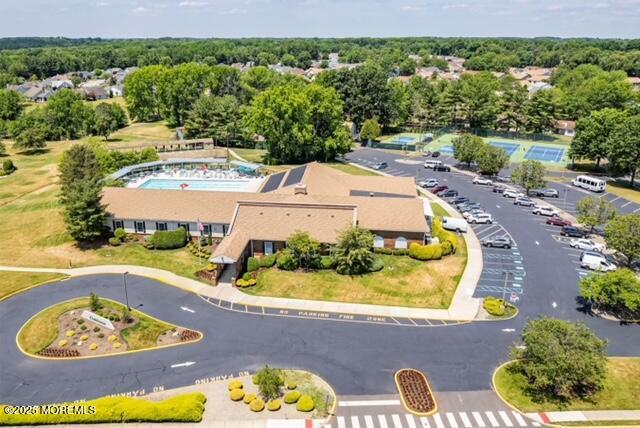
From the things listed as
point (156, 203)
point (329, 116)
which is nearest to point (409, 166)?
point (329, 116)

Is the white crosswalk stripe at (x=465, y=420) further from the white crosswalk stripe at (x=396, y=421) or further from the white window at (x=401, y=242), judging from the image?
the white window at (x=401, y=242)

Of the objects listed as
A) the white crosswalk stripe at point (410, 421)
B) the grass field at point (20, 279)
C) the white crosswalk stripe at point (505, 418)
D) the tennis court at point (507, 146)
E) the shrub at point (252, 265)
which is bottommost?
the white crosswalk stripe at point (505, 418)

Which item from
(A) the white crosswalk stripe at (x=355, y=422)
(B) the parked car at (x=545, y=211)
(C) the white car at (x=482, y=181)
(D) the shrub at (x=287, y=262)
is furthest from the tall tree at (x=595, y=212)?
(A) the white crosswalk stripe at (x=355, y=422)

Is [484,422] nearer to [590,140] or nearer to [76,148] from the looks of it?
[76,148]

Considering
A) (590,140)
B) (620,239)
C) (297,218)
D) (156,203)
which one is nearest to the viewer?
(620,239)

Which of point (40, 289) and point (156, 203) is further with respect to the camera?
point (156, 203)

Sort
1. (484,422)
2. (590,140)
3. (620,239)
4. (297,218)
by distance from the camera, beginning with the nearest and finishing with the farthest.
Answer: (484,422)
(620,239)
(297,218)
(590,140)

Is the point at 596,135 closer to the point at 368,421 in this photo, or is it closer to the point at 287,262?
the point at 287,262
